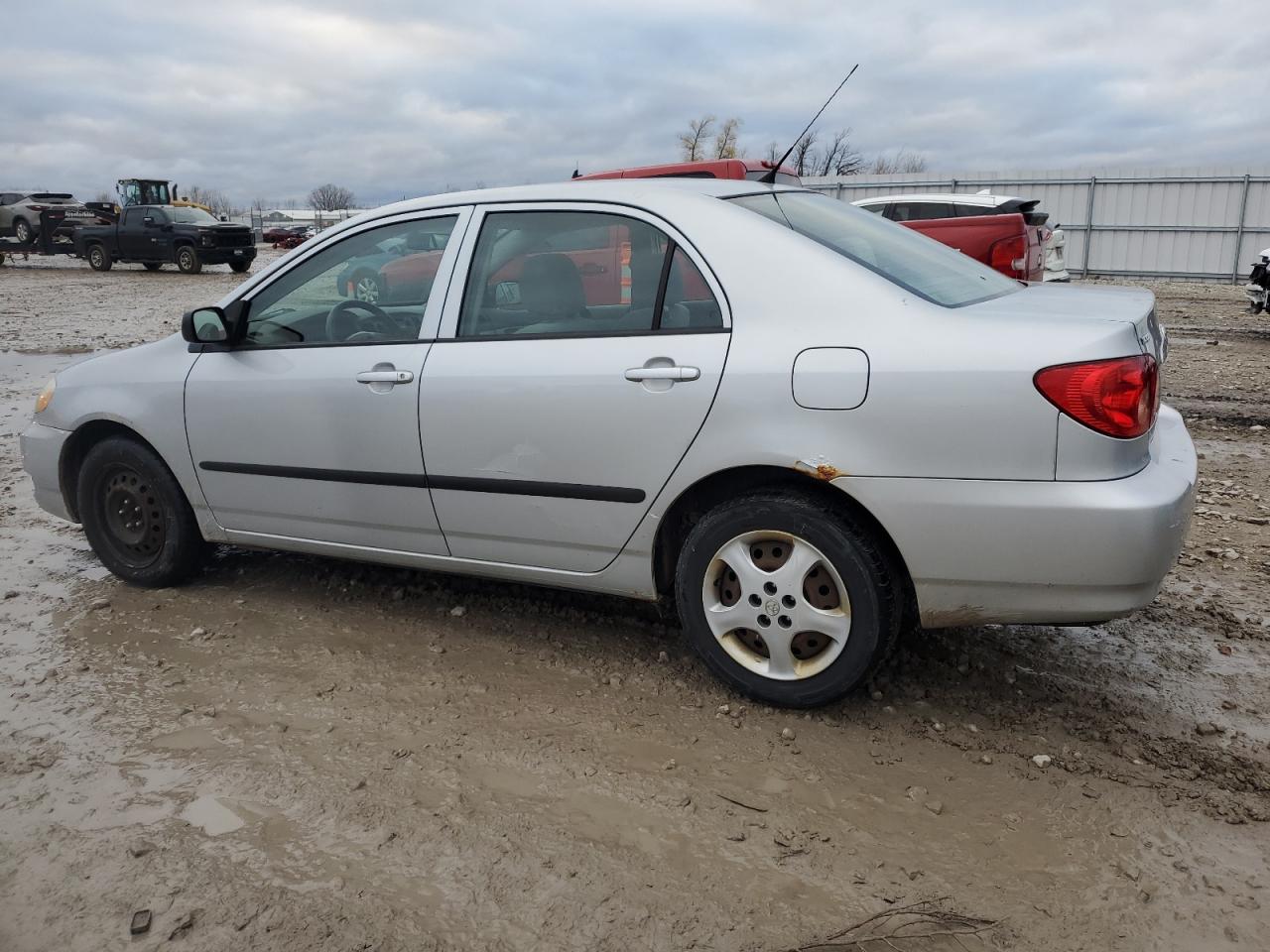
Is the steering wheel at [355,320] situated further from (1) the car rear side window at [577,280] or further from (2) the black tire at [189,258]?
(2) the black tire at [189,258]

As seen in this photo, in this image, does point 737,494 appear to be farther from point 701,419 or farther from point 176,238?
point 176,238

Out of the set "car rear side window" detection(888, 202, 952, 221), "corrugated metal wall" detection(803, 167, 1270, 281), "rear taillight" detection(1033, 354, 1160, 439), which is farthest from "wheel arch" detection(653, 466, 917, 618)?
"corrugated metal wall" detection(803, 167, 1270, 281)

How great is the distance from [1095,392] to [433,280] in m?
2.18

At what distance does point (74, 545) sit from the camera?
15.8ft

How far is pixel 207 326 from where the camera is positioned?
3.78m

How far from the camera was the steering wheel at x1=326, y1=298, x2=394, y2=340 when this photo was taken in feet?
11.8

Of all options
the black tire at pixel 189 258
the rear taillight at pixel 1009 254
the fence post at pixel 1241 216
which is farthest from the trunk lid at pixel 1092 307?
the black tire at pixel 189 258

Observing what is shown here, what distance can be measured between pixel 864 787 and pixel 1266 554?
2.67 m

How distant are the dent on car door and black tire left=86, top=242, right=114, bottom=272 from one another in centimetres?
2634

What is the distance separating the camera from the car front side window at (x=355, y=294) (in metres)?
3.56

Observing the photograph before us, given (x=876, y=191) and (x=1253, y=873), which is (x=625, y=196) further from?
(x=876, y=191)

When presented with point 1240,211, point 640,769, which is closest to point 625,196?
point 640,769

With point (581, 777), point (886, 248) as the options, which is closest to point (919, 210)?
point (886, 248)

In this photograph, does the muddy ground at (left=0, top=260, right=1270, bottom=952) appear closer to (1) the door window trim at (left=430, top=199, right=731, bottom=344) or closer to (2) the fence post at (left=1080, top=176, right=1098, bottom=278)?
(1) the door window trim at (left=430, top=199, right=731, bottom=344)
